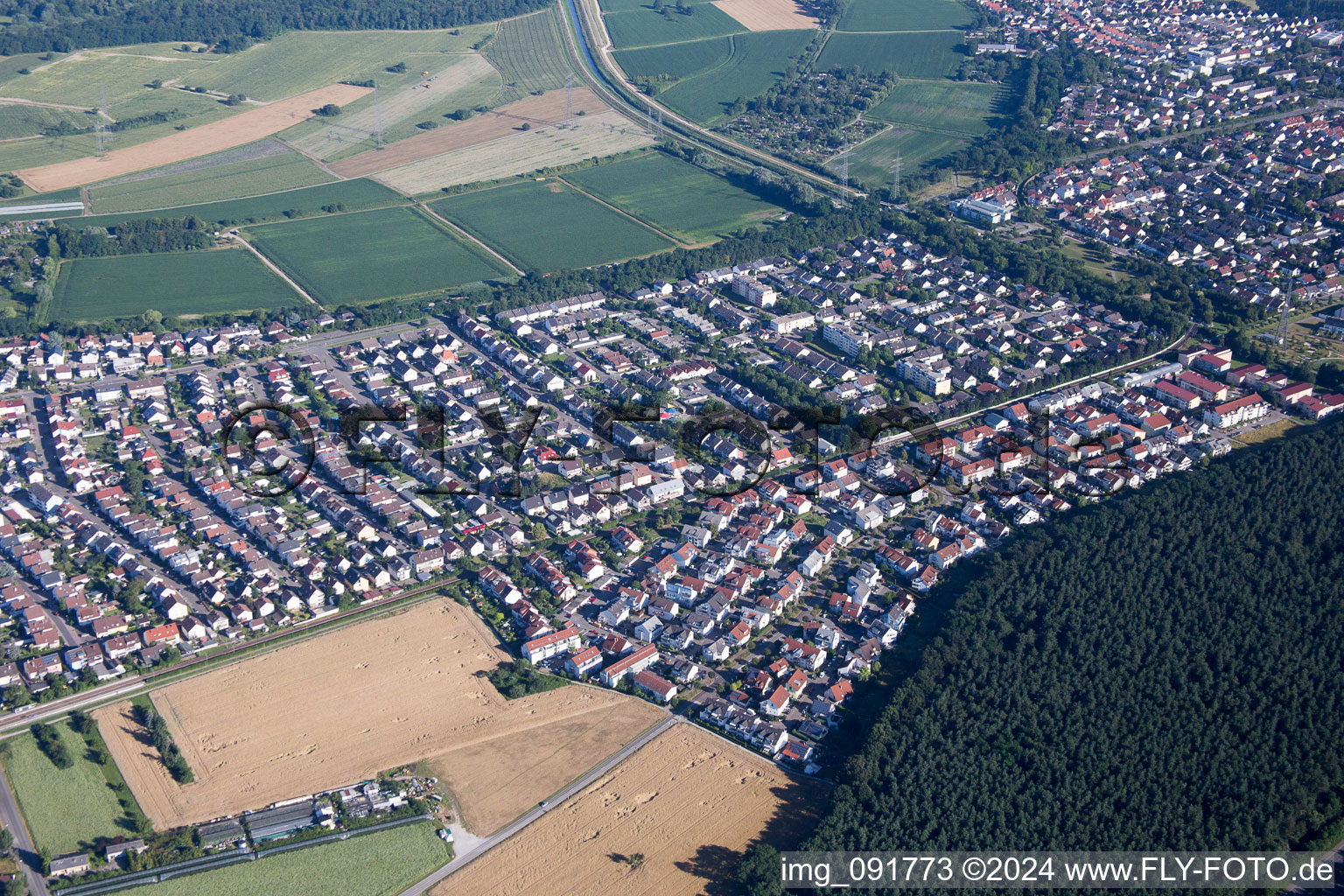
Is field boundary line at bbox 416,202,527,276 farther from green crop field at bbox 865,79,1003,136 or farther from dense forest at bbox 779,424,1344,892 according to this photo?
green crop field at bbox 865,79,1003,136

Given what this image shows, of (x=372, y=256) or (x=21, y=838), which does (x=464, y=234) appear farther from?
(x=21, y=838)

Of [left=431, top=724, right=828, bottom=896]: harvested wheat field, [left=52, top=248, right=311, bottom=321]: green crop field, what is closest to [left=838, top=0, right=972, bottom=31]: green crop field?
[left=52, top=248, right=311, bottom=321]: green crop field

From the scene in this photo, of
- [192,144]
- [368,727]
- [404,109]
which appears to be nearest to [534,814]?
[368,727]

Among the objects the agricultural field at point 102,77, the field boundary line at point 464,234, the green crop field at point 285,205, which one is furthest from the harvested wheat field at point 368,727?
the agricultural field at point 102,77

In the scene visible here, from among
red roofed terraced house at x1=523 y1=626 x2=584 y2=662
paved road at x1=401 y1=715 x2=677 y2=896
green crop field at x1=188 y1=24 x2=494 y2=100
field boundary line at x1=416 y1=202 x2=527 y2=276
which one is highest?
green crop field at x1=188 y1=24 x2=494 y2=100

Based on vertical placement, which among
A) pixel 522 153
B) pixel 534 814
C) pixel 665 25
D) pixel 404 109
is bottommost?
pixel 534 814

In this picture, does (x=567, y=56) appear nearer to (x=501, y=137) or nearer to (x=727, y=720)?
(x=501, y=137)

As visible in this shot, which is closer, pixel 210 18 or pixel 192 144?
pixel 192 144
